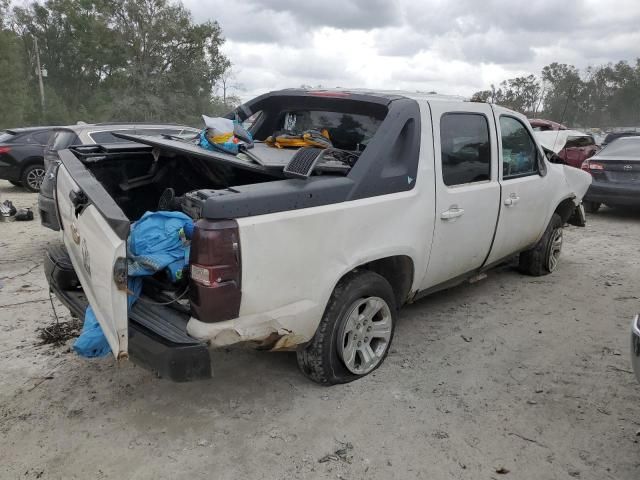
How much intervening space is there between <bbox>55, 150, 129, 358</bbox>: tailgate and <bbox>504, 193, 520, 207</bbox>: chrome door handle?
10.4ft

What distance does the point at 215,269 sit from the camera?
8.18ft

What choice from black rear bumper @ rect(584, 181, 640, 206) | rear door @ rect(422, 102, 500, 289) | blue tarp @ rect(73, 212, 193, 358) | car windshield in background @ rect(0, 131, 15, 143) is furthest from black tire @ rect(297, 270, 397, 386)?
car windshield in background @ rect(0, 131, 15, 143)

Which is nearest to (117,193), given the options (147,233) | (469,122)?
(147,233)

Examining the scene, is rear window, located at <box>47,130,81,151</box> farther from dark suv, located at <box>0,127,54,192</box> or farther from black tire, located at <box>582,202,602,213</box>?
black tire, located at <box>582,202,602,213</box>

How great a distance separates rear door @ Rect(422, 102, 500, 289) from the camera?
3662 mm

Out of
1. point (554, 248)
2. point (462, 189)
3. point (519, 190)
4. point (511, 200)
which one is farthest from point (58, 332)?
point (554, 248)

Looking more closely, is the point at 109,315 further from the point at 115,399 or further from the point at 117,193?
the point at 117,193

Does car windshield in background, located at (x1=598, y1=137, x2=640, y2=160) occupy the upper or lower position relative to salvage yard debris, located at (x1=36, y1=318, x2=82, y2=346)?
upper

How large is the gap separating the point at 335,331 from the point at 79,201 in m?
1.64

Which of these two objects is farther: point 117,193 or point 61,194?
point 117,193

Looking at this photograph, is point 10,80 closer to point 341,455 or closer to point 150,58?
point 150,58

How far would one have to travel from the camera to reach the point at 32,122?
128 feet

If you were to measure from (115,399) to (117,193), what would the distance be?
1653mm

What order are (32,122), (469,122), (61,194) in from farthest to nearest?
(32,122) < (469,122) < (61,194)
